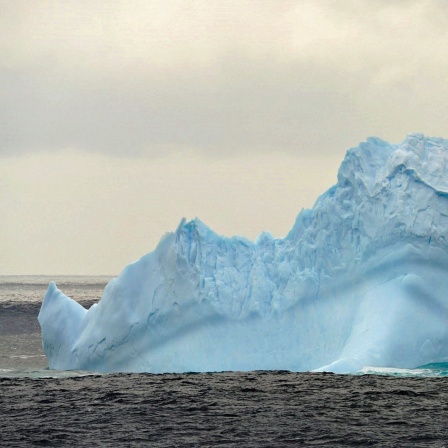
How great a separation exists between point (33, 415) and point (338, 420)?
350cm

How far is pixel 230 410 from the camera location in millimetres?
11102

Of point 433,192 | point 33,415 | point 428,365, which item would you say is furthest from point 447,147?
point 33,415

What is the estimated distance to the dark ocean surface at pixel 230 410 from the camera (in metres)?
9.41

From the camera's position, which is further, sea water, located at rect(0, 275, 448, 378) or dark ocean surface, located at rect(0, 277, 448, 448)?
sea water, located at rect(0, 275, 448, 378)

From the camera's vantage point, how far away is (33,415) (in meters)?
10.9

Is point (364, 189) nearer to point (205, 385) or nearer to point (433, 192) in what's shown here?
point (433, 192)

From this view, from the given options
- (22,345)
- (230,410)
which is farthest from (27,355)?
(230,410)

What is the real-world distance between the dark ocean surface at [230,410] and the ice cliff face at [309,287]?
4.22ft

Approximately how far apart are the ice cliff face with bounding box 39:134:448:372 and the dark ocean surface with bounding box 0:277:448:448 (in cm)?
128

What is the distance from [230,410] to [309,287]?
18.4 feet

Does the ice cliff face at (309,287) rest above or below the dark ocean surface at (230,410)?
above

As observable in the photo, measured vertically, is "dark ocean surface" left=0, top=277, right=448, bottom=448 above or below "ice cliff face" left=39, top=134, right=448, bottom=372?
below

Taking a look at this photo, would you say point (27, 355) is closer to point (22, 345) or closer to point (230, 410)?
point (22, 345)

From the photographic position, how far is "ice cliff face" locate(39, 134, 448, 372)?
15.8m
